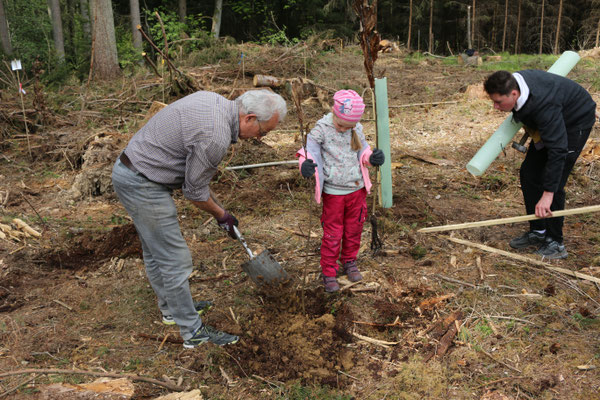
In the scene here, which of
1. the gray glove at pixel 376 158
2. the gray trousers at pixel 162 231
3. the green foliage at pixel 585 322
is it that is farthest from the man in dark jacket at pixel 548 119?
the gray trousers at pixel 162 231

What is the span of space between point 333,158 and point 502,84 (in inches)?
57.1

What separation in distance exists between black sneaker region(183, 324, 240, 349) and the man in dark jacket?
276 centimetres

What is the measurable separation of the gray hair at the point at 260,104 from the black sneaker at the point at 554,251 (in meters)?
3.01

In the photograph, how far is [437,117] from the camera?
360 inches

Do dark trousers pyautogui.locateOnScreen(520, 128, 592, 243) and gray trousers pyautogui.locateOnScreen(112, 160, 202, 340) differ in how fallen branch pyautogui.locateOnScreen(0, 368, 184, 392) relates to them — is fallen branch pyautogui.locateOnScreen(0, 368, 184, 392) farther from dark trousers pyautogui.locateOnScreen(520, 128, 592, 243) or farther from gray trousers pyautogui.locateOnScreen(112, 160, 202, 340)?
dark trousers pyautogui.locateOnScreen(520, 128, 592, 243)

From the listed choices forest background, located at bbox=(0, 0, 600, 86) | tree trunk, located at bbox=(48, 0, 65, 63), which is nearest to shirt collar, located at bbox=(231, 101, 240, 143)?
forest background, located at bbox=(0, 0, 600, 86)

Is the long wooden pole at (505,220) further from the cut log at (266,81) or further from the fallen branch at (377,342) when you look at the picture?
the cut log at (266,81)

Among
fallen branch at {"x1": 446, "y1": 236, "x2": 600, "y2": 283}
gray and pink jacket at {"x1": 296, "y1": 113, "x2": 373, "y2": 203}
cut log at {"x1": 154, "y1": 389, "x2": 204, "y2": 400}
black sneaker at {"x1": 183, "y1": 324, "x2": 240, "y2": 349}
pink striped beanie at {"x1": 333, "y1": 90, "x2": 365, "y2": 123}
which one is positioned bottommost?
cut log at {"x1": 154, "y1": 389, "x2": 204, "y2": 400}

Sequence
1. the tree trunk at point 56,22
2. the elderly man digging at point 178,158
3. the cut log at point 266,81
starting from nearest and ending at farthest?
the elderly man digging at point 178,158 < the cut log at point 266,81 < the tree trunk at point 56,22

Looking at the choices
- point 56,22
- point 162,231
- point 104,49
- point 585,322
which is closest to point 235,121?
point 162,231

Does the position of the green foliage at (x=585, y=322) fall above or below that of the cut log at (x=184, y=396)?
above

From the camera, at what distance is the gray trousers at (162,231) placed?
2730 mm

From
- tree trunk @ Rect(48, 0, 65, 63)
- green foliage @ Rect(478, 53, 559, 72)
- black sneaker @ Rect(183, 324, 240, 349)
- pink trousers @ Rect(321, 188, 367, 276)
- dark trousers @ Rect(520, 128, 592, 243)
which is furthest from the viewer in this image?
tree trunk @ Rect(48, 0, 65, 63)

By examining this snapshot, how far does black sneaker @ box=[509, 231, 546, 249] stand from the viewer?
4277mm
